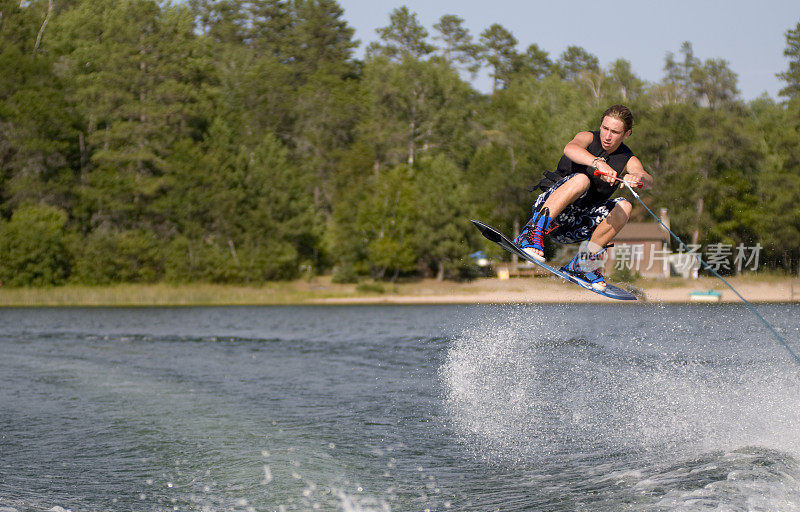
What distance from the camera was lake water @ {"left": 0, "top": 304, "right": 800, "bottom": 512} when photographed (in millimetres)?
8156

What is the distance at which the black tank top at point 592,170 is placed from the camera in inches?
308

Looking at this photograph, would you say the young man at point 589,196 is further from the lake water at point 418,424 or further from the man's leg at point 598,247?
the lake water at point 418,424

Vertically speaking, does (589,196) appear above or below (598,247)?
above

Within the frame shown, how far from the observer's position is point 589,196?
26.5 feet

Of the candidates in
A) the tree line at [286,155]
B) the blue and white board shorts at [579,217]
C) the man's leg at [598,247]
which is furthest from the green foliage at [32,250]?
the blue and white board shorts at [579,217]

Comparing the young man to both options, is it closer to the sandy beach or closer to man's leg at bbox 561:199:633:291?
man's leg at bbox 561:199:633:291

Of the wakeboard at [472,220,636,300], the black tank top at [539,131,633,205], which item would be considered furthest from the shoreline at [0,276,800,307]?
the black tank top at [539,131,633,205]

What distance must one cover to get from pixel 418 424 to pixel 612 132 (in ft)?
17.5

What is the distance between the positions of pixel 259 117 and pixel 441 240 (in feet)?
61.6

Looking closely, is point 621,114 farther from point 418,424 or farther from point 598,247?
point 418,424

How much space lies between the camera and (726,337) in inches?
822

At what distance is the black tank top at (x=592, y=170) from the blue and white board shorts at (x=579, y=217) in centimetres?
11

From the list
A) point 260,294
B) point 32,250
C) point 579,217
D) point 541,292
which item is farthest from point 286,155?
point 579,217

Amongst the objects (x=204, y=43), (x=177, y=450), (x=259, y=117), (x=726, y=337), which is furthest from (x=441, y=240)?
(x=177, y=450)
